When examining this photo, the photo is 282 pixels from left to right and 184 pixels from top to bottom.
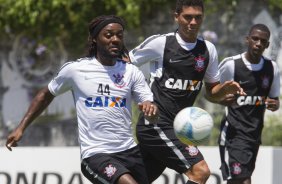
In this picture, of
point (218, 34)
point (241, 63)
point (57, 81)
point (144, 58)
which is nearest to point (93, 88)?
point (57, 81)

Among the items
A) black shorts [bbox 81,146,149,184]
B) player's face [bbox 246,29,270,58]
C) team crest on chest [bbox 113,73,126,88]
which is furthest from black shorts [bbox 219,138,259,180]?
team crest on chest [bbox 113,73,126,88]

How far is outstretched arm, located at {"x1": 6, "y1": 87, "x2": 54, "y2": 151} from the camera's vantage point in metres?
7.28

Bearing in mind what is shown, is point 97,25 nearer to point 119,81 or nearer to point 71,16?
point 119,81

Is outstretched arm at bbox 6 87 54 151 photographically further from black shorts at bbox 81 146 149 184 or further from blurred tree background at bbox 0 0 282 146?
blurred tree background at bbox 0 0 282 146

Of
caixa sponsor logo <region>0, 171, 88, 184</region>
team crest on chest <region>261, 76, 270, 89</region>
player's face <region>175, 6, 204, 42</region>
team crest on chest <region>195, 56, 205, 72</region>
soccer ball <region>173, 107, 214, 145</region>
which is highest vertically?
player's face <region>175, 6, 204, 42</region>

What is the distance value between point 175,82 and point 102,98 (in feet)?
3.36

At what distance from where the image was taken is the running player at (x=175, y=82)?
8047mm

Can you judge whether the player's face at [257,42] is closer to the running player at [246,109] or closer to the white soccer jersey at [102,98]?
the running player at [246,109]

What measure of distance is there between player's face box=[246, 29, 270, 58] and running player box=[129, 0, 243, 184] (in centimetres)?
146

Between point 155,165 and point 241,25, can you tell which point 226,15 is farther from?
point 155,165

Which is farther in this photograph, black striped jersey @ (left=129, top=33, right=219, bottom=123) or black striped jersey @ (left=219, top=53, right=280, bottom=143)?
black striped jersey @ (left=219, top=53, right=280, bottom=143)

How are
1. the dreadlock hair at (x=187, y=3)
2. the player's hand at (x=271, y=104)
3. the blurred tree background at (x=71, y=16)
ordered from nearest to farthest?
the dreadlock hair at (x=187, y=3) → the player's hand at (x=271, y=104) → the blurred tree background at (x=71, y=16)

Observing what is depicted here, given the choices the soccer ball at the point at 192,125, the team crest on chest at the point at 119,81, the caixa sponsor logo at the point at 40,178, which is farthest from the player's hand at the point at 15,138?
the caixa sponsor logo at the point at 40,178

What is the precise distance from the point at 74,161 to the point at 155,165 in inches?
98.1
